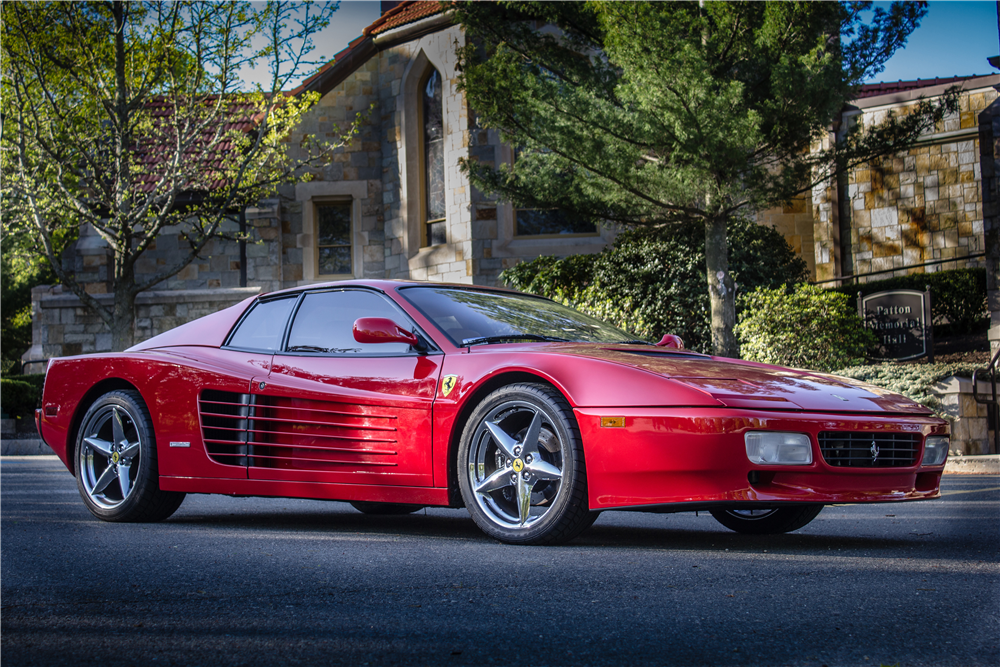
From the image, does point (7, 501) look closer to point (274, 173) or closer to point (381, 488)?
point (381, 488)

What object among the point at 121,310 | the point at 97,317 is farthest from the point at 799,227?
the point at 97,317

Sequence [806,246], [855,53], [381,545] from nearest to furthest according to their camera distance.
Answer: [381,545] → [855,53] → [806,246]

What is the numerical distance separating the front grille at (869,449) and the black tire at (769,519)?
28.1 inches

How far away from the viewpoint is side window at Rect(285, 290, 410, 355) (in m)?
5.09

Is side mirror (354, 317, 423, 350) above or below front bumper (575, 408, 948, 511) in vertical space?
above

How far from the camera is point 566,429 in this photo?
13.2 ft

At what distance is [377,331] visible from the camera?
461 centimetres

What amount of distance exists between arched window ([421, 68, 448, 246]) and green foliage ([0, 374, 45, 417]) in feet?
27.2

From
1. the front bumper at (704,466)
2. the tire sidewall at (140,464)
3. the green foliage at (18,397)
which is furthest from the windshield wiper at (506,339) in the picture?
the green foliage at (18,397)

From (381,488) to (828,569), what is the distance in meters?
2.07

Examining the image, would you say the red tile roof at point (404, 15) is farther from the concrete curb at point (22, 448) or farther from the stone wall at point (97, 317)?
the concrete curb at point (22, 448)

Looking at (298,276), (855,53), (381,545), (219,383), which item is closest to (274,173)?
(298,276)

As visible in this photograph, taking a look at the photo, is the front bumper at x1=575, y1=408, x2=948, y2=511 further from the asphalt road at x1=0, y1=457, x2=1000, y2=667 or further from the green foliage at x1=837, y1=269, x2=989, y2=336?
the green foliage at x1=837, y1=269, x2=989, y2=336

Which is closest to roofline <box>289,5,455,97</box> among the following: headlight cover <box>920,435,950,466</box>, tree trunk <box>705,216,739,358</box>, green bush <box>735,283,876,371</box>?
tree trunk <box>705,216,739,358</box>
